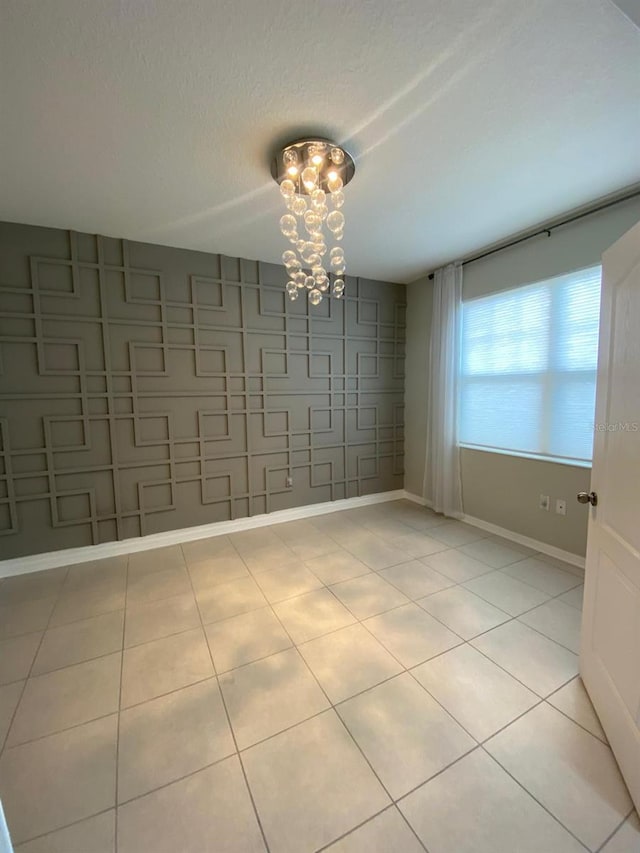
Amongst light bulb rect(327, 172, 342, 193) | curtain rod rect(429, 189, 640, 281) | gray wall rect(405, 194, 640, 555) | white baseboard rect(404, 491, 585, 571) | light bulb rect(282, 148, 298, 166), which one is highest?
curtain rod rect(429, 189, 640, 281)

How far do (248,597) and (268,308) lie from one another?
2.49 meters

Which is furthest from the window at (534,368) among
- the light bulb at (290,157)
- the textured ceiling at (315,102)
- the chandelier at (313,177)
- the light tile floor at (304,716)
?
the light bulb at (290,157)

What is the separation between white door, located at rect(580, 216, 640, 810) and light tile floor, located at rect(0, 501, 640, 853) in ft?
0.49

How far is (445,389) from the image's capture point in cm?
340

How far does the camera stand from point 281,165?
170 centimetres

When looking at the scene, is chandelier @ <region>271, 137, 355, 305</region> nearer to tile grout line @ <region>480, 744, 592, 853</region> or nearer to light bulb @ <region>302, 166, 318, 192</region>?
light bulb @ <region>302, 166, 318, 192</region>

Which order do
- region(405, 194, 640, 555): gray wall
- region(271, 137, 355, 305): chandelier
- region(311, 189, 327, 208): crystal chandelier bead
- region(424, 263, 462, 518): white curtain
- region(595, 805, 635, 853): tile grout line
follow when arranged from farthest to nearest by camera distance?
region(424, 263, 462, 518): white curtain < region(405, 194, 640, 555): gray wall < region(311, 189, 327, 208): crystal chandelier bead < region(271, 137, 355, 305): chandelier < region(595, 805, 635, 853): tile grout line

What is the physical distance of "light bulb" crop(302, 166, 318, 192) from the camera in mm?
1614

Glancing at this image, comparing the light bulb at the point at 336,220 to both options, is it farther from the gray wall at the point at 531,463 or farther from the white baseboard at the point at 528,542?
the white baseboard at the point at 528,542

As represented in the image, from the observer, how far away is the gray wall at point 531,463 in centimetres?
232

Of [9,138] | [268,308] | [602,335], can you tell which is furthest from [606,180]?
[9,138]

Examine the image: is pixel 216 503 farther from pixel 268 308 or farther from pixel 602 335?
pixel 602 335

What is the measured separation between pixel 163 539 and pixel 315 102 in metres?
3.12

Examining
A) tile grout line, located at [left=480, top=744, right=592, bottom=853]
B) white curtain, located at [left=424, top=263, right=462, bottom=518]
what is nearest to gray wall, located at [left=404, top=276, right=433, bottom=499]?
white curtain, located at [left=424, top=263, right=462, bottom=518]
